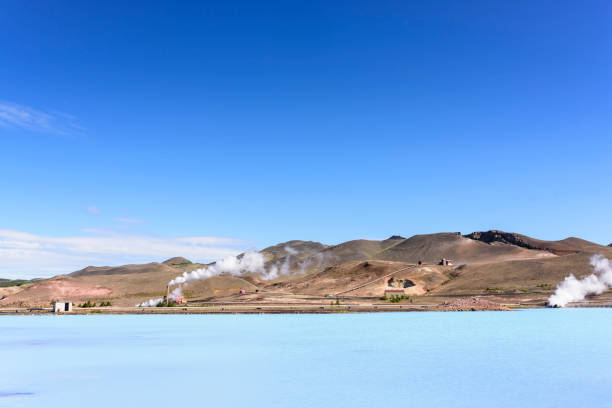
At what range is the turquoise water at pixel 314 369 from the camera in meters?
25.8

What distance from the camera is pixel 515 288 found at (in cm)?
14338

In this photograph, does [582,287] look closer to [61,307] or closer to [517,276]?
[517,276]

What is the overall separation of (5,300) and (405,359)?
141716 mm

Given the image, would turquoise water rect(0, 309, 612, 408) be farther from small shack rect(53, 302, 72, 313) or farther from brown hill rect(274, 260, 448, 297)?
brown hill rect(274, 260, 448, 297)

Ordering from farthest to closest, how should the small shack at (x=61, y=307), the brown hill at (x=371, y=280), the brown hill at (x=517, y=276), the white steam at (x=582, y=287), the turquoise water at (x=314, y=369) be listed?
the brown hill at (x=371, y=280) < the brown hill at (x=517, y=276) < the small shack at (x=61, y=307) < the white steam at (x=582, y=287) < the turquoise water at (x=314, y=369)

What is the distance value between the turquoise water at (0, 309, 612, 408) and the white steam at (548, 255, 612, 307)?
4904 cm

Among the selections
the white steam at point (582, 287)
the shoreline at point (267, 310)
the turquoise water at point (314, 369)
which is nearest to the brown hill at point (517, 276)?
the white steam at point (582, 287)

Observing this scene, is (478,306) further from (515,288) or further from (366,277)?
(366,277)

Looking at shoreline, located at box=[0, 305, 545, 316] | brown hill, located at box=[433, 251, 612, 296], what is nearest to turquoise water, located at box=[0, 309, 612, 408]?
shoreline, located at box=[0, 305, 545, 316]

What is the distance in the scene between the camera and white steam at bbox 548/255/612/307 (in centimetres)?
10781

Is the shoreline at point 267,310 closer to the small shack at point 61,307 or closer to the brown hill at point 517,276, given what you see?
the small shack at point 61,307

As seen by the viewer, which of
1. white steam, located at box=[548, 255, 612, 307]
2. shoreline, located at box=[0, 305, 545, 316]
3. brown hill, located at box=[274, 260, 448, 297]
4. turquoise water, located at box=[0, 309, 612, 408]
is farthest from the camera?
brown hill, located at box=[274, 260, 448, 297]

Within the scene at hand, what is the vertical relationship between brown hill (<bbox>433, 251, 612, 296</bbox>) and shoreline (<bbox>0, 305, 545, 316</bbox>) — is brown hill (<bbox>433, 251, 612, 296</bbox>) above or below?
above

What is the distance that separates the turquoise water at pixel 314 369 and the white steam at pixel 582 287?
49042 mm
